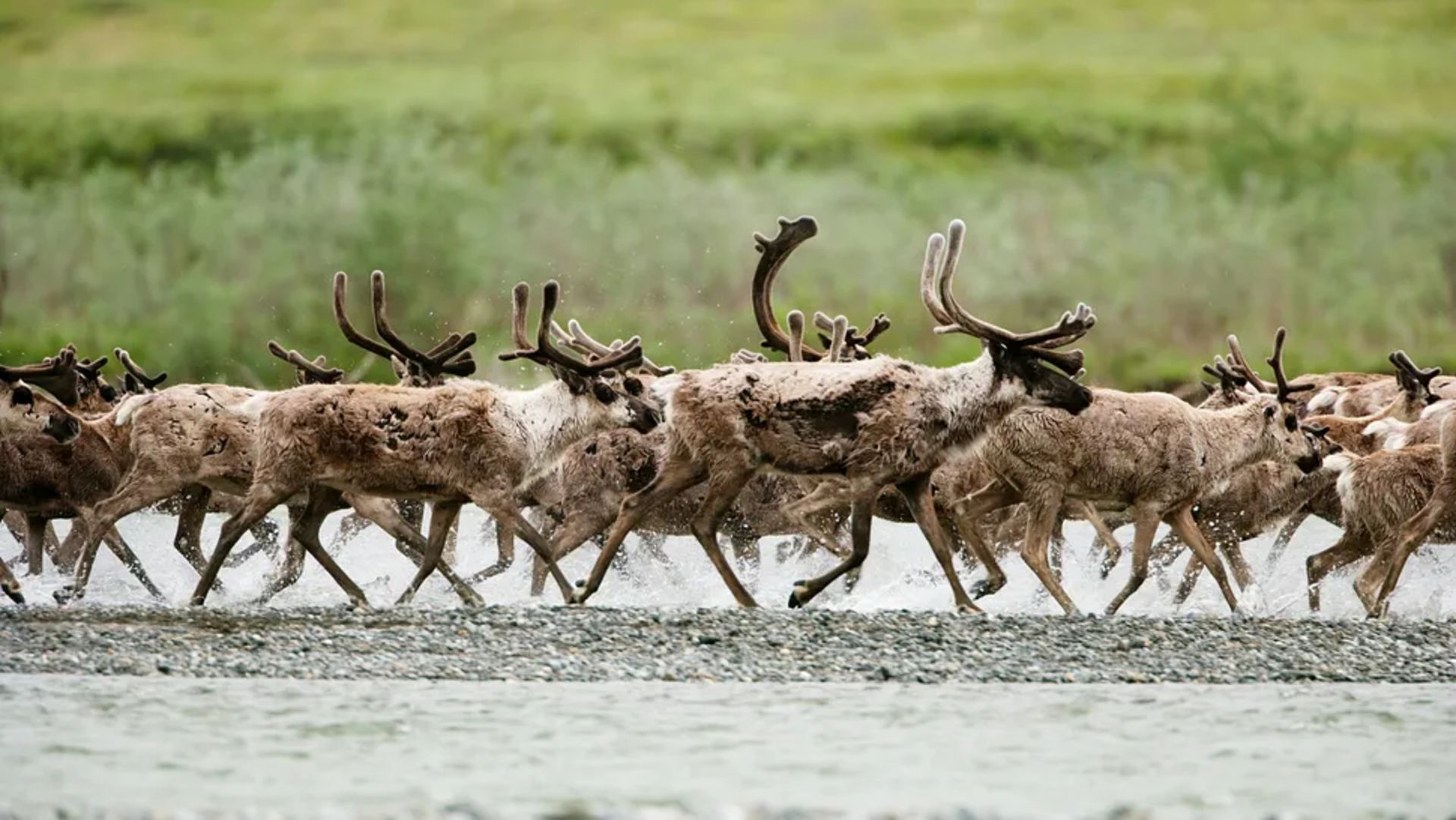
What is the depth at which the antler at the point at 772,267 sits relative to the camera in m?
15.5

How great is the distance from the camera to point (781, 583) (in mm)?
16812

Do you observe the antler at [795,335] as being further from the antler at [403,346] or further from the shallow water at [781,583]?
the antler at [403,346]

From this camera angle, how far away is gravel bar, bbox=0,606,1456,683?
11.3 metres

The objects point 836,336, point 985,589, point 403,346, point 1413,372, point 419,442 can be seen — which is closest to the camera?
point 419,442

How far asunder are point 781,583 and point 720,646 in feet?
16.3

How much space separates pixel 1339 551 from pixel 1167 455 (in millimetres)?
1484

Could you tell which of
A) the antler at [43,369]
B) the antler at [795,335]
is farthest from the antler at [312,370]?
the antler at [795,335]

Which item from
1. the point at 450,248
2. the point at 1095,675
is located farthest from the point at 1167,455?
the point at 450,248

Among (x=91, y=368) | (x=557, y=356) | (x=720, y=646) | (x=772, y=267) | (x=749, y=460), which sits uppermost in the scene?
(x=772, y=267)

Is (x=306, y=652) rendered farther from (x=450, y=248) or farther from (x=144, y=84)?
(x=144, y=84)

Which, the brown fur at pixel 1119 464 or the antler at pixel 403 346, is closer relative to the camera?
the brown fur at pixel 1119 464

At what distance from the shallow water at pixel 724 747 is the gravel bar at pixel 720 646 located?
264 mm

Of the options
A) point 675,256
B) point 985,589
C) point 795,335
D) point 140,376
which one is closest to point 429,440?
point 795,335

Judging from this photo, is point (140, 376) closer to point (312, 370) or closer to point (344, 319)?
point (312, 370)
